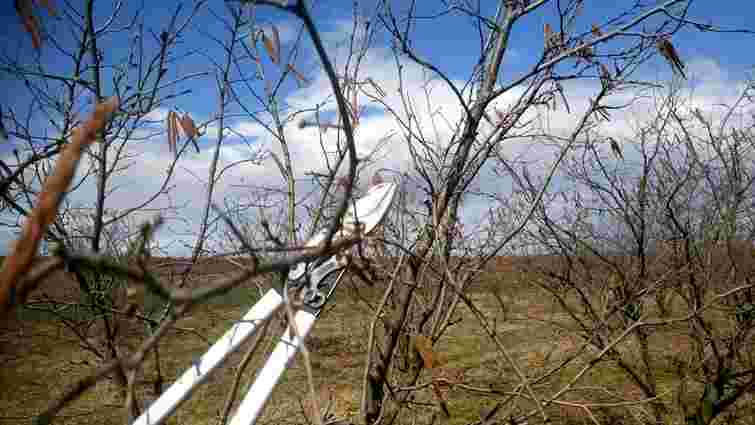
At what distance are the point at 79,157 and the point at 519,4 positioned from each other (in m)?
1.77

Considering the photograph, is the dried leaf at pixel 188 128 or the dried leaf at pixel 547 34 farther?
the dried leaf at pixel 547 34

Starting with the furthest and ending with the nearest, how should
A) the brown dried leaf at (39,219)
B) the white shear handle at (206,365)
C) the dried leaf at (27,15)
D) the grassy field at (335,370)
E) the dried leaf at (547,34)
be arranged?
the grassy field at (335,370)
the dried leaf at (547,34)
the white shear handle at (206,365)
the dried leaf at (27,15)
the brown dried leaf at (39,219)

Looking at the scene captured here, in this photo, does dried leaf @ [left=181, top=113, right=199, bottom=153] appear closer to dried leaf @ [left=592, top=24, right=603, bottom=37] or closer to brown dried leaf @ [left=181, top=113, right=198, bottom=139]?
brown dried leaf @ [left=181, top=113, right=198, bottom=139]

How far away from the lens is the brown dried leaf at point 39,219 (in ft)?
1.11

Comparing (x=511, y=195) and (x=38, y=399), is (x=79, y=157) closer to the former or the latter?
(x=511, y=195)

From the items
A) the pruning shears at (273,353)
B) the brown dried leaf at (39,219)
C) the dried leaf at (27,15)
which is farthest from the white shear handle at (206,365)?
the brown dried leaf at (39,219)

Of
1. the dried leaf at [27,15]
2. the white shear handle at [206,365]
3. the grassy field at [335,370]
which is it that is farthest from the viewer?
the grassy field at [335,370]

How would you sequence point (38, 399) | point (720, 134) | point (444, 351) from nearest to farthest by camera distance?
point (720, 134) → point (38, 399) → point (444, 351)

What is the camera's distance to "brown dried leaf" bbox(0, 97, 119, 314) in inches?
13.3

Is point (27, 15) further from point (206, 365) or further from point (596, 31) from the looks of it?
point (596, 31)

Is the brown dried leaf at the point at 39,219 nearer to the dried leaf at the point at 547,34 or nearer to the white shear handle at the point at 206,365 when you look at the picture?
the white shear handle at the point at 206,365

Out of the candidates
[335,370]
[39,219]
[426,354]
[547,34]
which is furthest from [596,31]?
[335,370]

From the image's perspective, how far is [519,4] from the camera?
187 cm

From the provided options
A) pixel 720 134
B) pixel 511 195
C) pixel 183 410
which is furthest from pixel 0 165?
pixel 183 410
